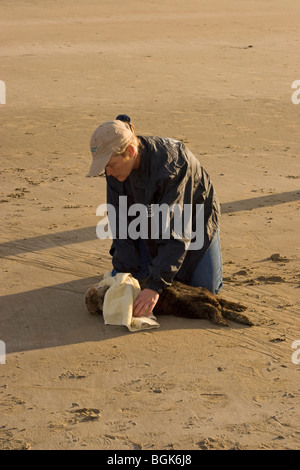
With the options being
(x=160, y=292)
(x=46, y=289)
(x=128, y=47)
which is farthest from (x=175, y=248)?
(x=128, y=47)

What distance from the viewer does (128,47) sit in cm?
1647

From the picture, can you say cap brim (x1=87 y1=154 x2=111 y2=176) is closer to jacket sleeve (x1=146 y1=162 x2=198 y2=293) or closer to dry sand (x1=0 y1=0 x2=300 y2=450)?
jacket sleeve (x1=146 y1=162 x2=198 y2=293)

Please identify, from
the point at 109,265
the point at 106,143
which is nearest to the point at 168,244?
the point at 106,143

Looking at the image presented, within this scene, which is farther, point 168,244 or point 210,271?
point 210,271

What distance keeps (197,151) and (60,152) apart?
5.54ft

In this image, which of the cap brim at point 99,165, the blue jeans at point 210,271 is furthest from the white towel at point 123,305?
the cap brim at point 99,165

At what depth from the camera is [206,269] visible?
5094 mm

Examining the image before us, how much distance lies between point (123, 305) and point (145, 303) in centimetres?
15

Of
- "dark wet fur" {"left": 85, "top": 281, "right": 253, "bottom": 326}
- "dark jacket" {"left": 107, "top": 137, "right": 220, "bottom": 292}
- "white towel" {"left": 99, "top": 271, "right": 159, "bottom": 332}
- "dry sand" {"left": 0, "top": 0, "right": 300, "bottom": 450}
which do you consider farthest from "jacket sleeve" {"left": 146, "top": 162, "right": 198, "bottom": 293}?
"dry sand" {"left": 0, "top": 0, "right": 300, "bottom": 450}

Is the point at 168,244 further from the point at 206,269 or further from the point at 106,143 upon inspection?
the point at 106,143

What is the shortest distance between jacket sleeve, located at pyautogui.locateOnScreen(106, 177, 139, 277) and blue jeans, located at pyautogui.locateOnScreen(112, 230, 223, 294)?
0.06 meters

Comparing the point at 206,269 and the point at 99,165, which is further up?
the point at 99,165

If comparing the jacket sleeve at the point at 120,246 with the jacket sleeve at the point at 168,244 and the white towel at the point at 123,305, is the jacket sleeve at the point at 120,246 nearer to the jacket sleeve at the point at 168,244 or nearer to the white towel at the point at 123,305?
the white towel at the point at 123,305

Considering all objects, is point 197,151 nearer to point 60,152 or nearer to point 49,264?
point 60,152
